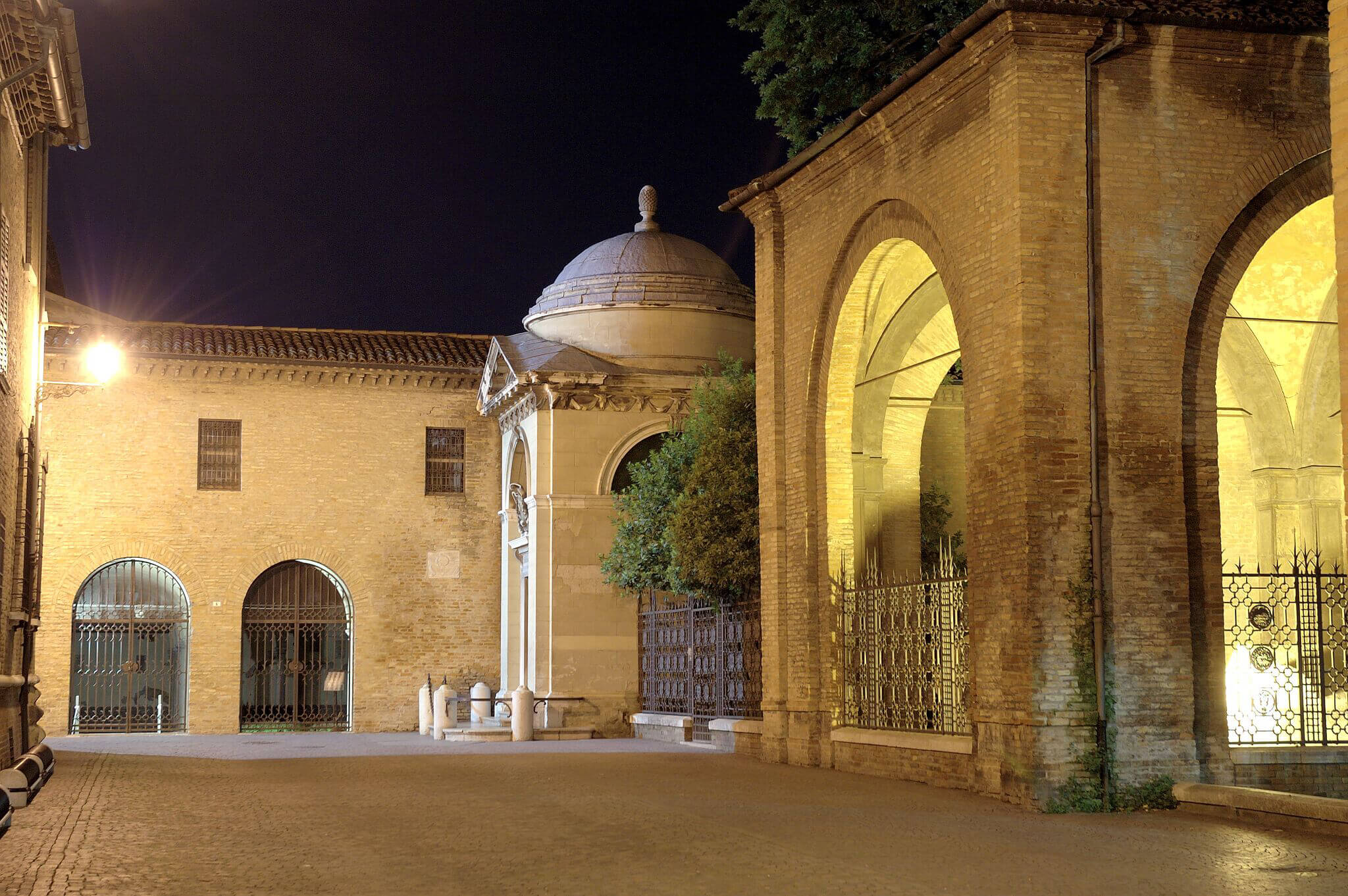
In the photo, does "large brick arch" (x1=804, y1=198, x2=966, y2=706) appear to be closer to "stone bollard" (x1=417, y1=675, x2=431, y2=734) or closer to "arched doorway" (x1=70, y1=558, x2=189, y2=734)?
"stone bollard" (x1=417, y1=675, x2=431, y2=734)

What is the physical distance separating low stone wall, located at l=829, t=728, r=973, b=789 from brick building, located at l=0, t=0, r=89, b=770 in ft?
26.7

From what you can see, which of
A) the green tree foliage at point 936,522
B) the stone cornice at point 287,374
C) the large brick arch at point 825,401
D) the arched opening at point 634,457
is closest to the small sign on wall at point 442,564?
the stone cornice at point 287,374

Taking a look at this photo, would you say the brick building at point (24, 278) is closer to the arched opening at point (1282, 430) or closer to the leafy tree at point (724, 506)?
the leafy tree at point (724, 506)

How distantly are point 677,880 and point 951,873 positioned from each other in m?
1.47

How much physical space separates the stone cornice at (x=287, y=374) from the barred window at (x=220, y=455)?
33.2 inches

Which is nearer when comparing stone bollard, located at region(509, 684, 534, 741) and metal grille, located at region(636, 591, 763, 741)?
metal grille, located at region(636, 591, 763, 741)

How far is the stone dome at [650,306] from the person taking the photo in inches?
1071

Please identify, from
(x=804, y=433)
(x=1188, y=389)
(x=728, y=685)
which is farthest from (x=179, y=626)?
(x=1188, y=389)

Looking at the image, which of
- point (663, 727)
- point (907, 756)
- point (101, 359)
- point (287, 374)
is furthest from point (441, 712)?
point (907, 756)

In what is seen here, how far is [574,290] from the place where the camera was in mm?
27875

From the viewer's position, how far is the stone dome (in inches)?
1071

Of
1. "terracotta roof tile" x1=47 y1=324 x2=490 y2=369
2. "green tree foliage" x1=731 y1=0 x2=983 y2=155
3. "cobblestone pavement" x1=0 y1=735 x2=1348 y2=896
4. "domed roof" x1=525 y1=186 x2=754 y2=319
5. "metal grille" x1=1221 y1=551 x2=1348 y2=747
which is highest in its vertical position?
"green tree foliage" x1=731 y1=0 x2=983 y2=155

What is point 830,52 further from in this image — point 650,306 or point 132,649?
point 132,649

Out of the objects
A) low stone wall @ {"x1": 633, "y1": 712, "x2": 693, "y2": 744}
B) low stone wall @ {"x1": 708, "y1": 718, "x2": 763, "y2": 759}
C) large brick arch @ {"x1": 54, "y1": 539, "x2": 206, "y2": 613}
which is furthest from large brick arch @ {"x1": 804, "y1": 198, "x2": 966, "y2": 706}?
large brick arch @ {"x1": 54, "y1": 539, "x2": 206, "y2": 613}
